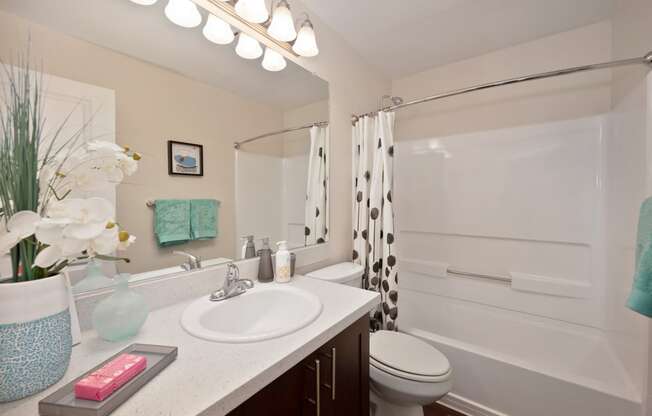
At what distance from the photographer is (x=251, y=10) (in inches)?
42.8

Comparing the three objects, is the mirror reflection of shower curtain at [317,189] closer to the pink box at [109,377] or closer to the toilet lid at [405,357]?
the toilet lid at [405,357]

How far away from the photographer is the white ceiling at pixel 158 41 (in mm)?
720

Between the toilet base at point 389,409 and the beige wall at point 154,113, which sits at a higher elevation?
the beige wall at point 154,113

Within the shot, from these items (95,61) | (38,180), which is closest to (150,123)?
(95,61)

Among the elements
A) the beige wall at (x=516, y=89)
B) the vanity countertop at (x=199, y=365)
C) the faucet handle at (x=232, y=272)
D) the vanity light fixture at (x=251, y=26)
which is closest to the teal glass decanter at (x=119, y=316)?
the vanity countertop at (x=199, y=365)

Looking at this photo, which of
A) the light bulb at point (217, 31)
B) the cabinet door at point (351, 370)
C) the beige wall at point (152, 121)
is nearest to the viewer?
the beige wall at point (152, 121)

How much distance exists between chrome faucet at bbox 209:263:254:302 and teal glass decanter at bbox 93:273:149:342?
0.84ft

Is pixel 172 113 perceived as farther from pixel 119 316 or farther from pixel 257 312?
pixel 257 312

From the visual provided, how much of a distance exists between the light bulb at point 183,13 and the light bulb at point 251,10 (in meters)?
0.18

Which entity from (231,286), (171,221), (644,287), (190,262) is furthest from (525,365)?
(171,221)

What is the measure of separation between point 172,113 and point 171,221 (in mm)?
394

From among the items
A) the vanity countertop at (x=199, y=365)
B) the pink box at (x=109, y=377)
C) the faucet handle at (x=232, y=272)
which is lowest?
the vanity countertop at (x=199, y=365)

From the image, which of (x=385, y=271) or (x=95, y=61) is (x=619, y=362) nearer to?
(x=385, y=271)

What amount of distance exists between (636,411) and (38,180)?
7.18ft
